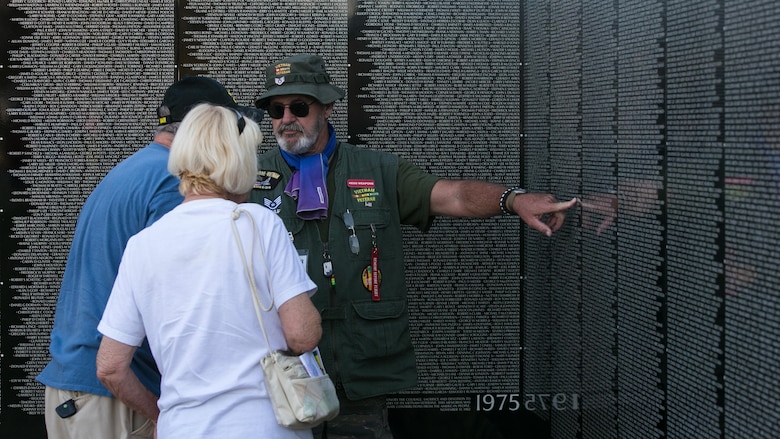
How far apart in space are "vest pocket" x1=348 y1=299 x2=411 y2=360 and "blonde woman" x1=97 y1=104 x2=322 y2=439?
4.29ft

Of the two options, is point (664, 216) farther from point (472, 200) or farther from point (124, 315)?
point (124, 315)

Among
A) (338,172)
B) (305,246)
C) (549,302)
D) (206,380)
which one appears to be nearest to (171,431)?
(206,380)

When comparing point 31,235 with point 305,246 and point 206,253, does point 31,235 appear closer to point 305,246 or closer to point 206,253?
point 305,246

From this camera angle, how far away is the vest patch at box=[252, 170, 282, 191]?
3934 mm

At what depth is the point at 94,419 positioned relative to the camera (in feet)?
10.2

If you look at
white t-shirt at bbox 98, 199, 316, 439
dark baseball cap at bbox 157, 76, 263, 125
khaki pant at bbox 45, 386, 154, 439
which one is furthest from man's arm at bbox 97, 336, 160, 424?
dark baseball cap at bbox 157, 76, 263, 125

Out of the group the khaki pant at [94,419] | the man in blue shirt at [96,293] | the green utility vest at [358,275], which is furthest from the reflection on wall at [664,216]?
the khaki pant at [94,419]

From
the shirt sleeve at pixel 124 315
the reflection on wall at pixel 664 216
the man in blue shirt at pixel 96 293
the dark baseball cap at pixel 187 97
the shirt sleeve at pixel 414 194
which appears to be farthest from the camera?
the shirt sleeve at pixel 414 194

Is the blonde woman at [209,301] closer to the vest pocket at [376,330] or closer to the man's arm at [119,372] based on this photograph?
the man's arm at [119,372]

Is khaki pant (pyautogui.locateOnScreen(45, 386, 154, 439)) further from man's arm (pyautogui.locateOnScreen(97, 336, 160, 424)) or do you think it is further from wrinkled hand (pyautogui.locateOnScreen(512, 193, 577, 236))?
wrinkled hand (pyautogui.locateOnScreen(512, 193, 577, 236))

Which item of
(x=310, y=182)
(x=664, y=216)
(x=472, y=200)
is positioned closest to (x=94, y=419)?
(x=310, y=182)

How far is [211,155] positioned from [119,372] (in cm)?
76

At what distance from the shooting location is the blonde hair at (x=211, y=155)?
251 centimetres

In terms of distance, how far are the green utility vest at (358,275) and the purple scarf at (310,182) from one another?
0.13 feet
